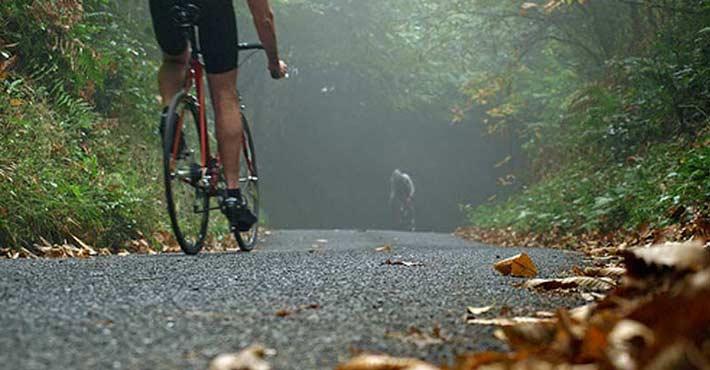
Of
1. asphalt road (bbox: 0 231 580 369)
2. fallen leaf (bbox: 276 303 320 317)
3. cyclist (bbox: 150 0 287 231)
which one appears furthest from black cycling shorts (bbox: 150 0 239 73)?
fallen leaf (bbox: 276 303 320 317)

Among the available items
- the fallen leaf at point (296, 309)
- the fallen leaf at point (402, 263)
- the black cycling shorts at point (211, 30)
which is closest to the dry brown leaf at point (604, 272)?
the fallen leaf at point (402, 263)

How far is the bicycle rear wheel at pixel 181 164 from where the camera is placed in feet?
12.7

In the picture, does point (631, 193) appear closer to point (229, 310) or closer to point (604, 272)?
point (604, 272)

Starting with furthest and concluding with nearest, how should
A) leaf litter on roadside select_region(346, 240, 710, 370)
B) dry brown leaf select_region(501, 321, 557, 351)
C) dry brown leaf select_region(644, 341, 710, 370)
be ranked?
dry brown leaf select_region(501, 321, 557, 351)
leaf litter on roadside select_region(346, 240, 710, 370)
dry brown leaf select_region(644, 341, 710, 370)

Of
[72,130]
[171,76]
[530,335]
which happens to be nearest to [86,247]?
[171,76]

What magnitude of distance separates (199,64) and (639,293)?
3047 mm

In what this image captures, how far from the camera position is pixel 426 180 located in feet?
95.3

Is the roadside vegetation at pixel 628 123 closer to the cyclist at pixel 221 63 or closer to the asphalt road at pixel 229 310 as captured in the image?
the asphalt road at pixel 229 310

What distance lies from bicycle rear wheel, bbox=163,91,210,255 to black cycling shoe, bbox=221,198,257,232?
177mm

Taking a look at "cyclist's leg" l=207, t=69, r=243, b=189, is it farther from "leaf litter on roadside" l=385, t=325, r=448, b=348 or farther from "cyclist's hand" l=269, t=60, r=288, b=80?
"leaf litter on roadside" l=385, t=325, r=448, b=348

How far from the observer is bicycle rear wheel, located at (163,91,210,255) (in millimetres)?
3865

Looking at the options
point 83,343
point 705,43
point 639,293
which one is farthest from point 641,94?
point 83,343

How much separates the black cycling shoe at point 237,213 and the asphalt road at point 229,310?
3.69ft

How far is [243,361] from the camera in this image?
1.28 m
